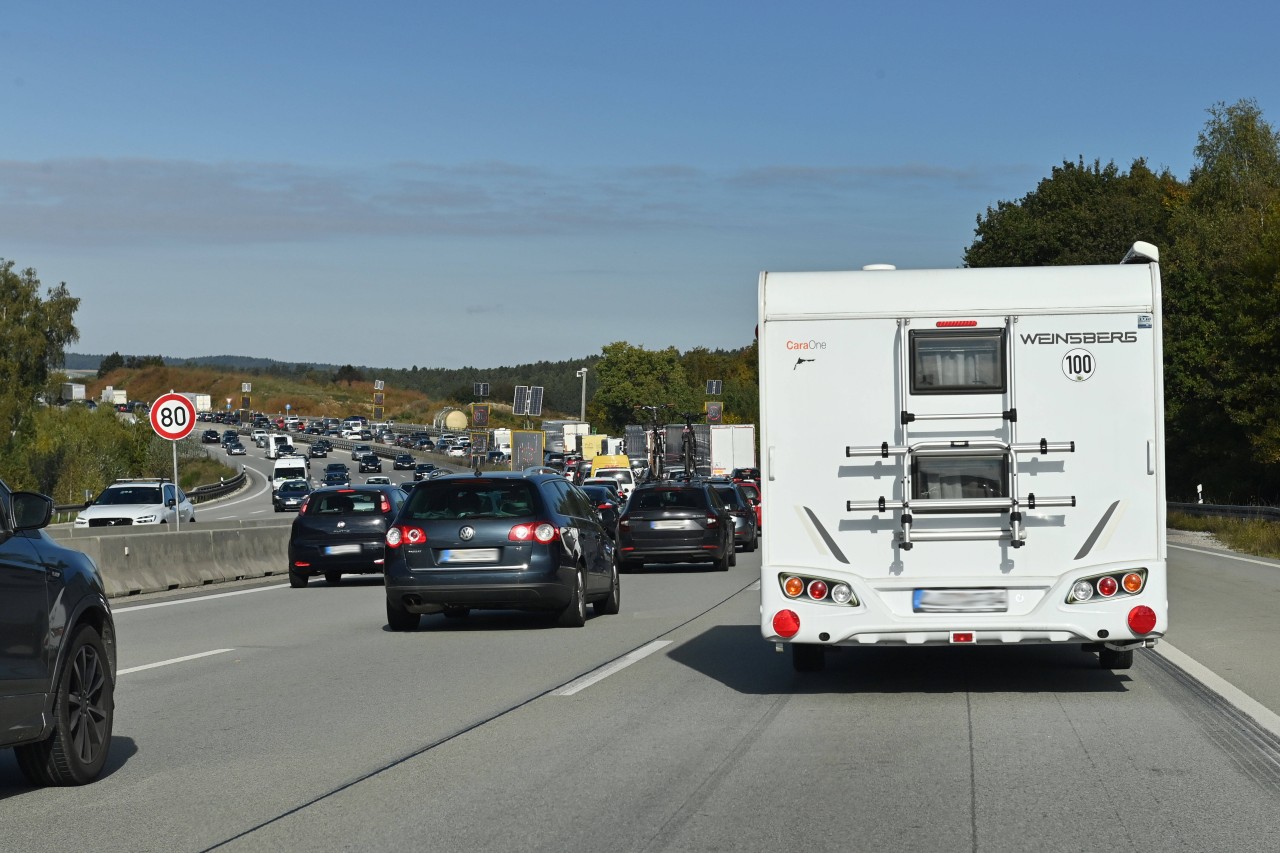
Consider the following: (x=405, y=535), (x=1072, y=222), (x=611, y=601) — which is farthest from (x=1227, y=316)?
(x=405, y=535)

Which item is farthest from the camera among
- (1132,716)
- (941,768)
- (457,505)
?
(457,505)

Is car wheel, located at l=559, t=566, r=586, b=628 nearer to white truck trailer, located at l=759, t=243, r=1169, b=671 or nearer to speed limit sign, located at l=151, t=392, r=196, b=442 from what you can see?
white truck trailer, located at l=759, t=243, r=1169, b=671

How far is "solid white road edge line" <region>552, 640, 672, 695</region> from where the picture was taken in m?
11.4

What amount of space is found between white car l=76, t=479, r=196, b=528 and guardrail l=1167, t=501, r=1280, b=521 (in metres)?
24.5

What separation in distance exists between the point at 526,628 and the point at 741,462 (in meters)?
53.4

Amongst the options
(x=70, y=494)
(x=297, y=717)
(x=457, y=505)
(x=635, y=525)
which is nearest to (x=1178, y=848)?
(x=297, y=717)

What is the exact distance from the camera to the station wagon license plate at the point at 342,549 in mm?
24266

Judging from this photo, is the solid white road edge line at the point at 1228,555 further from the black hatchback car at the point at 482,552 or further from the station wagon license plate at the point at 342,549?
the black hatchback car at the point at 482,552

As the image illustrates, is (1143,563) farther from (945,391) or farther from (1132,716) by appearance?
(945,391)

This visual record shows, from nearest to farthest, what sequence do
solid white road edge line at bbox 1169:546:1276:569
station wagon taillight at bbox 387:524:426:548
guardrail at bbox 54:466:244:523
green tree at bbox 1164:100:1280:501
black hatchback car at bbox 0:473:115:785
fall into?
black hatchback car at bbox 0:473:115:785
station wagon taillight at bbox 387:524:426:548
solid white road edge line at bbox 1169:546:1276:569
green tree at bbox 1164:100:1280:501
guardrail at bbox 54:466:244:523

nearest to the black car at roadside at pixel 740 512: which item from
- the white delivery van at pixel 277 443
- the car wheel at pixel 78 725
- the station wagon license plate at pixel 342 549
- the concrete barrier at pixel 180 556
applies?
the concrete barrier at pixel 180 556

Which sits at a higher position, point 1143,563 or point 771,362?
point 771,362

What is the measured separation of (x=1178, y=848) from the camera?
20.7 feet

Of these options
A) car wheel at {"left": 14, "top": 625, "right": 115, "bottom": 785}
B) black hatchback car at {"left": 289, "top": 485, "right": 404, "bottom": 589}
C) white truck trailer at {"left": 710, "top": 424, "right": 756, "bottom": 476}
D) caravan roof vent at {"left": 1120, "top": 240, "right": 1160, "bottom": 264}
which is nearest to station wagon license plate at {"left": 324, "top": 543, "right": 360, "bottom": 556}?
black hatchback car at {"left": 289, "top": 485, "right": 404, "bottom": 589}
